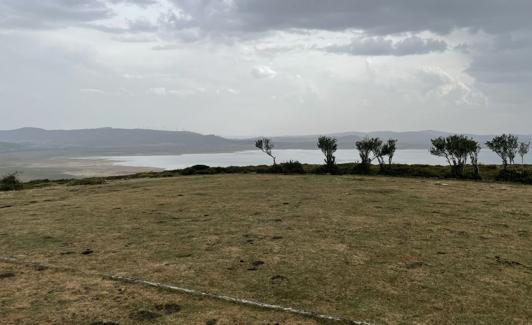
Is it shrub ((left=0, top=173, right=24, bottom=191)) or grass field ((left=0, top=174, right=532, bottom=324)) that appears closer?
grass field ((left=0, top=174, right=532, bottom=324))

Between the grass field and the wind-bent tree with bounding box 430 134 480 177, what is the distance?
2299cm

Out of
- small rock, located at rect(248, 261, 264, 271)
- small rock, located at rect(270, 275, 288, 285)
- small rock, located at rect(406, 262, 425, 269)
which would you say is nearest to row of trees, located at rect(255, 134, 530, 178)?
small rock, located at rect(406, 262, 425, 269)

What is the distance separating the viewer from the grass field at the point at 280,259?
9234mm

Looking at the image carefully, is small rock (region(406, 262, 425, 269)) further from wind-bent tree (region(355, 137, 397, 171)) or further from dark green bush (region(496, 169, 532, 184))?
wind-bent tree (region(355, 137, 397, 171))

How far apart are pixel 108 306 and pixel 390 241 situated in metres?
9.72

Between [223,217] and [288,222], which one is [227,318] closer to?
[288,222]

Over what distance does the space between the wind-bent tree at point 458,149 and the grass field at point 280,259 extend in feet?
75.4

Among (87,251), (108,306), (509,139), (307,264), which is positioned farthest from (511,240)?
(509,139)

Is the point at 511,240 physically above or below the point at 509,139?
below

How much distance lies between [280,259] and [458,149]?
40.7 m

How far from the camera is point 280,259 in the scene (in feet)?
42.4

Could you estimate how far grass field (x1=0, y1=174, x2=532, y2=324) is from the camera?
30.3 feet

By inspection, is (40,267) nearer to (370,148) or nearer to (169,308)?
(169,308)

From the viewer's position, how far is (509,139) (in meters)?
47.5
